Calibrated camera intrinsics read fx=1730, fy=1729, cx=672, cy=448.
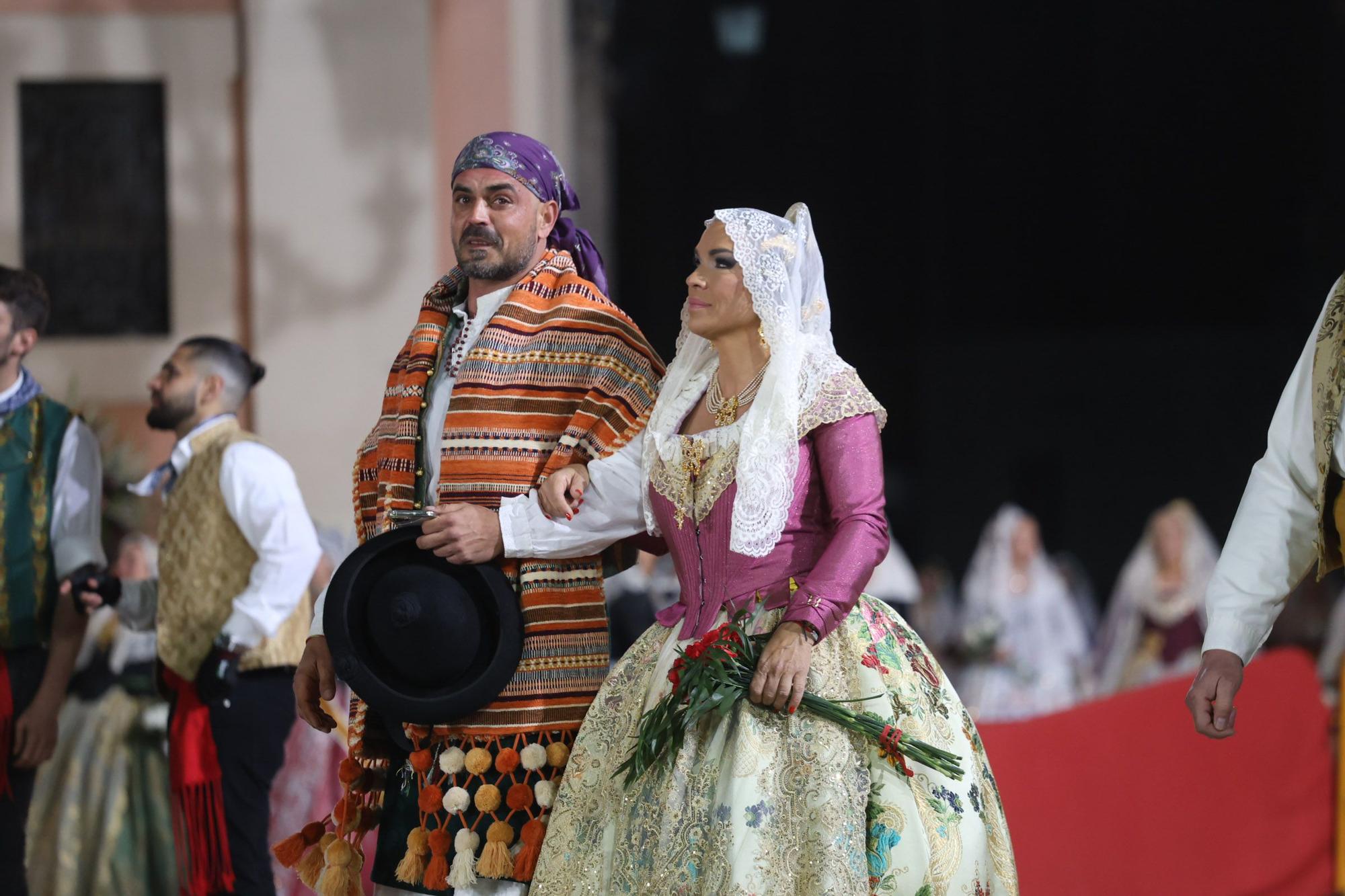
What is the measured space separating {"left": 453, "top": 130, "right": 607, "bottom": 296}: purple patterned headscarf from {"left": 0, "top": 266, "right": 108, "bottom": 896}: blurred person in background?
1.52m

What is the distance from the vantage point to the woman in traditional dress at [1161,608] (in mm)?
10242

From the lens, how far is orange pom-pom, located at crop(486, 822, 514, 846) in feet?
11.0

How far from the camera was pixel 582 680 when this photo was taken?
3.49 meters

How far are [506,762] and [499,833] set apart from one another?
0.46 ft

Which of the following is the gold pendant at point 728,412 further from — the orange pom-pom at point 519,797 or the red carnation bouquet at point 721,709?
the orange pom-pom at point 519,797

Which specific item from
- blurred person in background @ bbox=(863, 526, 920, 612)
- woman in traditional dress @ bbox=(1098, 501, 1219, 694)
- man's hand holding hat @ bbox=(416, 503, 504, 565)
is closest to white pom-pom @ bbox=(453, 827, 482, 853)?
man's hand holding hat @ bbox=(416, 503, 504, 565)

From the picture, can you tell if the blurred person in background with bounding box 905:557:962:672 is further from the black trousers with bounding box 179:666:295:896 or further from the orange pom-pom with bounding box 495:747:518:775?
the orange pom-pom with bounding box 495:747:518:775

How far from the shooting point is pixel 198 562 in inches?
185

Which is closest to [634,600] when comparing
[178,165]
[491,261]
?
[178,165]

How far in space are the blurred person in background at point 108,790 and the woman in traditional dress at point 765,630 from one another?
2706mm

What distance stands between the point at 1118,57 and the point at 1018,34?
3.22 feet

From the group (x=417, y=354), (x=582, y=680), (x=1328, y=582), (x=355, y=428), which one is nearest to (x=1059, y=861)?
(x=582, y=680)

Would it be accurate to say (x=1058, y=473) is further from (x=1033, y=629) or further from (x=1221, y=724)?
(x=1221, y=724)

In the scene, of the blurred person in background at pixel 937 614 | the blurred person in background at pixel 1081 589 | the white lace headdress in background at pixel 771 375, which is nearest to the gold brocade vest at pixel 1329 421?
the white lace headdress in background at pixel 771 375
